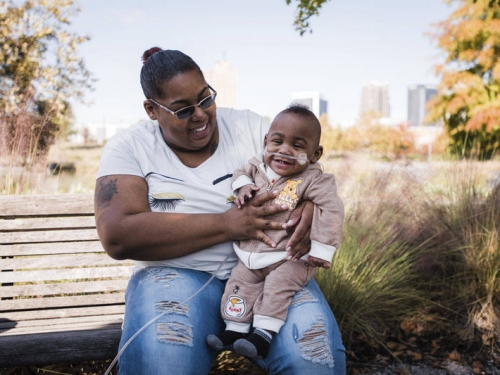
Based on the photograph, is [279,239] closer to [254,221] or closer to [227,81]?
[254,221]

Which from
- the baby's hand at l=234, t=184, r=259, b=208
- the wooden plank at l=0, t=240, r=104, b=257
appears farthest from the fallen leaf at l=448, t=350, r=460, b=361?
the wooden plank at l=0, t=240, r=104, b=257

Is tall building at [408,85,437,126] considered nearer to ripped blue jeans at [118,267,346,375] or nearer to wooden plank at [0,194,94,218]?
wooden plank at [0,194,94,218]

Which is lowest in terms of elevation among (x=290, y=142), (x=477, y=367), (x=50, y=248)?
(x=477, y=367)

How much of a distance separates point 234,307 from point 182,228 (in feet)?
1.20

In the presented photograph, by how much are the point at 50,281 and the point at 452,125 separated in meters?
17.1

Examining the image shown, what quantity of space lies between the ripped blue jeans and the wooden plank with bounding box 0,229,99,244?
1.12 meters

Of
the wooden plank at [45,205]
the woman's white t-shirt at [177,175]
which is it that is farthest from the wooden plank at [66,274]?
the woman's white t-shirt at [177,175]

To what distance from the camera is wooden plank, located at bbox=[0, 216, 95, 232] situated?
2.97 metres

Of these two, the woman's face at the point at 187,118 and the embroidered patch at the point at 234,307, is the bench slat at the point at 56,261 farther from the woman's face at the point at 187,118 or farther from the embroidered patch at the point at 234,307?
the embroidered patch at the point at 234,307

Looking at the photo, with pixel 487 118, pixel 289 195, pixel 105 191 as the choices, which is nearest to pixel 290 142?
pixel 289 195

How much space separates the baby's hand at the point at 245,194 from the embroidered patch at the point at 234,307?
368 millimetres

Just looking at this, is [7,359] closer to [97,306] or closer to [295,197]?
[97,306]

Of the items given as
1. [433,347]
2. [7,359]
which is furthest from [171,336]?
[433,347]

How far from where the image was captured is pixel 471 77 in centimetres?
1586
